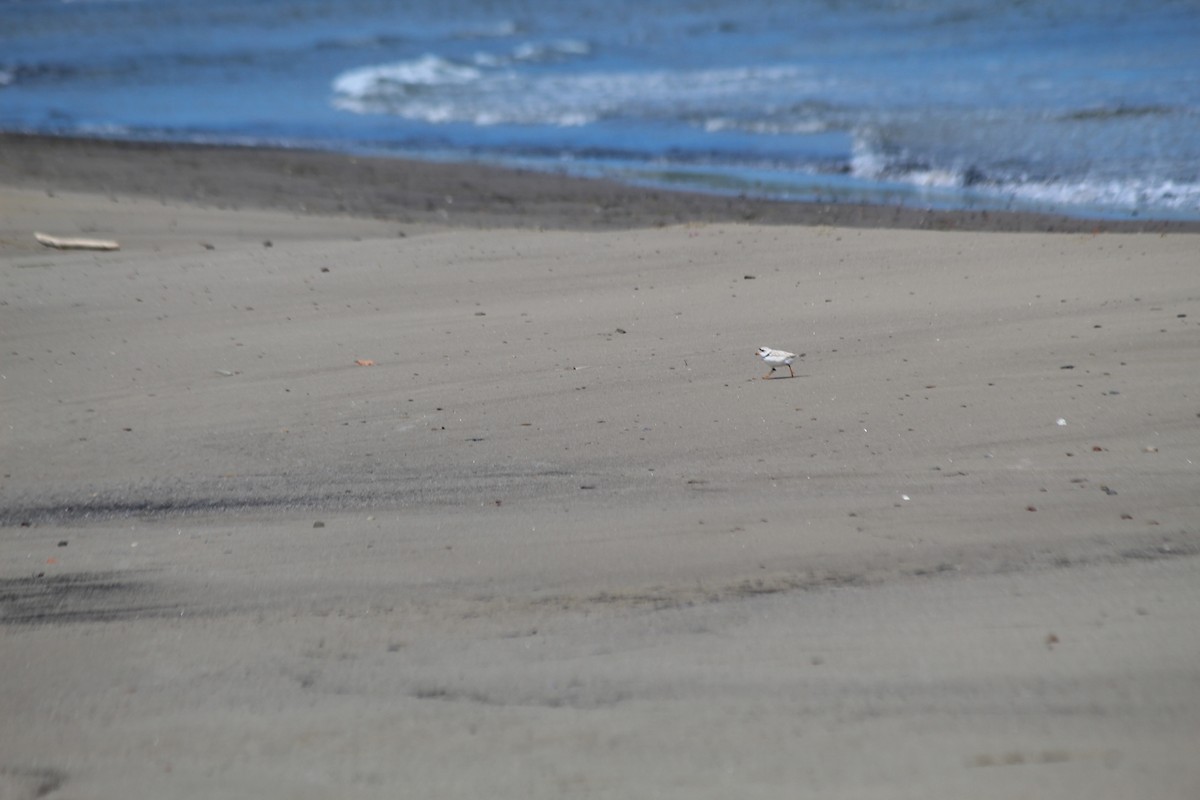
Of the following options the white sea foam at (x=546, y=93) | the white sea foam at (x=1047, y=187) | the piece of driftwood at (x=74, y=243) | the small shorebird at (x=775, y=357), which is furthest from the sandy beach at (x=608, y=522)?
the white sea foam at (x=546, y=93)

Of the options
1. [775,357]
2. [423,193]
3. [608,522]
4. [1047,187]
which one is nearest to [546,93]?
[423,193]

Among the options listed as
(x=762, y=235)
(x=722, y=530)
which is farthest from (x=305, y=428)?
(x=762, y=235)

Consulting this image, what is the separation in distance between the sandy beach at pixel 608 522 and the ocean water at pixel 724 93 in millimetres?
3662

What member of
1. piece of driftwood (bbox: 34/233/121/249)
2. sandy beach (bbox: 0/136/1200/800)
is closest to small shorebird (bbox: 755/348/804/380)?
sandy beach (bbox: 0/136/1200/800)

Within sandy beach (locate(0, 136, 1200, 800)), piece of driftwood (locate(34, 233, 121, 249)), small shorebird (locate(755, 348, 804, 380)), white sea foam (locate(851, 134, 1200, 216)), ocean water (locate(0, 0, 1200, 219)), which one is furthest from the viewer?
ocean water (locate(0, 0, 1200, 219))

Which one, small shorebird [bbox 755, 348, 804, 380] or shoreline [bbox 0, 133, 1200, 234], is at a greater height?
shoreline [bbox 0, 133, 1200, 234]

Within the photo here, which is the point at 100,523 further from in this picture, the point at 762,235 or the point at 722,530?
the point at 762,235

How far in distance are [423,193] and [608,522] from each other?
6.79 meters

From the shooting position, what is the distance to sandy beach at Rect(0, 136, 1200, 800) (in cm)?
280

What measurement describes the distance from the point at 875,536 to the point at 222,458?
7.82ft

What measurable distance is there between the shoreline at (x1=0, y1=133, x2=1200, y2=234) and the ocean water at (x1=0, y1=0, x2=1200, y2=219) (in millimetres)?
575

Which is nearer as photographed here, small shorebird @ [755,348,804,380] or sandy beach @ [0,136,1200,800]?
sandy beach @ [0,136,1200,800]

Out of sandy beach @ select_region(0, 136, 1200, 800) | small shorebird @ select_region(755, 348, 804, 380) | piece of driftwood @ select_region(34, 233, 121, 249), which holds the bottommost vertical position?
sandy beach @ select_region(0, 136, 1200, 800)

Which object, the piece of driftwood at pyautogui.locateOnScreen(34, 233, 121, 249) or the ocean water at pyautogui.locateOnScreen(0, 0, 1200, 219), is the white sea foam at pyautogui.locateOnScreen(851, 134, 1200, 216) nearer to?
the ocean water at pyautogui.locateOnScreen(0, 0, 1200, 219)
